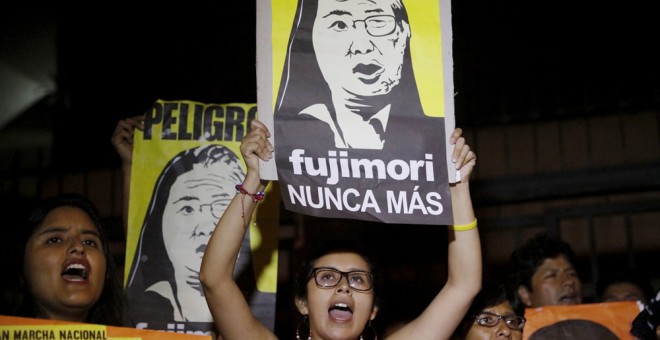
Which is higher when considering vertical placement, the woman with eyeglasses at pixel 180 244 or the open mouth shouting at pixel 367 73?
the open mouth shouting at pixel 367 73

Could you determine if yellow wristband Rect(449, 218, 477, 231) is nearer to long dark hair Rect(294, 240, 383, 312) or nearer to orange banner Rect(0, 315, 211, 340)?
long dark hair Rect(294, 240, 383, 312)

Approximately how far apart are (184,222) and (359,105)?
84 cm

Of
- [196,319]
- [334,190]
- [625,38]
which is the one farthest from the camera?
[625,38]

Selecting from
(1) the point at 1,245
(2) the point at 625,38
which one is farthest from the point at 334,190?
A: (2) the point at 625,38

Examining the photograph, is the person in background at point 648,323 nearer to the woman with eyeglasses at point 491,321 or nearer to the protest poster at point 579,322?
the protest poster at point 579,322

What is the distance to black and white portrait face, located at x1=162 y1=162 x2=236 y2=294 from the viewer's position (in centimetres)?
290

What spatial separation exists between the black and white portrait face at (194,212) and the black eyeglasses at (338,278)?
456 millimetres

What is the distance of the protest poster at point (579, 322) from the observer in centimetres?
293

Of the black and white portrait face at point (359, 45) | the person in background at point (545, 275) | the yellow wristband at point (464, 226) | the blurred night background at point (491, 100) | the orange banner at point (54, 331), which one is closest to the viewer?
the orange banner at point (54, 331)

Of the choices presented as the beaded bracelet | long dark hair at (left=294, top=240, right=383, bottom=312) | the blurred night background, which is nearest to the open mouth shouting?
the beaded bracelet

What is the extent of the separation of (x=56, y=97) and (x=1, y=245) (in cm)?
295

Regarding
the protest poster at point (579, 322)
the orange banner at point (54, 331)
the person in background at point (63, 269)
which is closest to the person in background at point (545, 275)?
the protest poster at point (579, 322)

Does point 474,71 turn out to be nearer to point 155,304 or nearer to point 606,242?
point 606,242

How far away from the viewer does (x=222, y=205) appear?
115 inches
